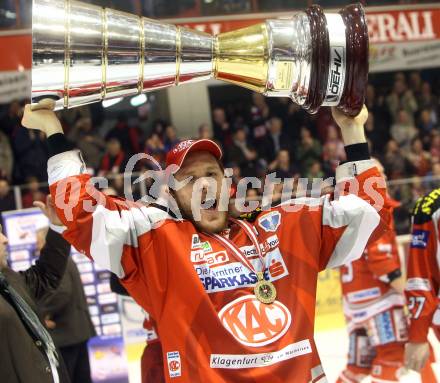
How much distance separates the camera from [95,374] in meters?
5.62

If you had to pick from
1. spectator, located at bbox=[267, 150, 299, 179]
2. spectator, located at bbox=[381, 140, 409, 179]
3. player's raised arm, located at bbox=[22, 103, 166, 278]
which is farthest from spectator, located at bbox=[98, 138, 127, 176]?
player's raised arm, located at bbox=[22, 103, 166, 278]

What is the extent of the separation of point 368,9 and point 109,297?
6598 millimetres

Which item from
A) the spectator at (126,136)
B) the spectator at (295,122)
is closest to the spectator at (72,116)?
the spectator at (126,136)

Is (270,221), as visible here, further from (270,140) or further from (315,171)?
(270,140)

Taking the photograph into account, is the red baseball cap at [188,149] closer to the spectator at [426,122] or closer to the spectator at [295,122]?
the spectator at [295,122]

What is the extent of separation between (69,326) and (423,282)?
210 centimetres

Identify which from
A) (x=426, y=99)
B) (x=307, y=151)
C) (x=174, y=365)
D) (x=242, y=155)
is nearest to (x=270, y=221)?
(x=174, y=365)

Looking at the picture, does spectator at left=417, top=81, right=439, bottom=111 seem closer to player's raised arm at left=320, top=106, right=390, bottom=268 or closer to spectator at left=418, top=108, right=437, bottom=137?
spectator at left=418, top=108, right=437, bottom=137

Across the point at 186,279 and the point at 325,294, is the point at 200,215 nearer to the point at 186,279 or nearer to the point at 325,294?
the point at 186,279

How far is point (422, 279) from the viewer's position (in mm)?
3104

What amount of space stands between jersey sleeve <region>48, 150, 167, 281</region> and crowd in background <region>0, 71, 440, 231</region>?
5.52 metres

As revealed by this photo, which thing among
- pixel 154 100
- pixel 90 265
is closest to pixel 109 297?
pixel 90 265

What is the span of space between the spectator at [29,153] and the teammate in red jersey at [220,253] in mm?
6560

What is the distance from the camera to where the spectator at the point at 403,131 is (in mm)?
10492
